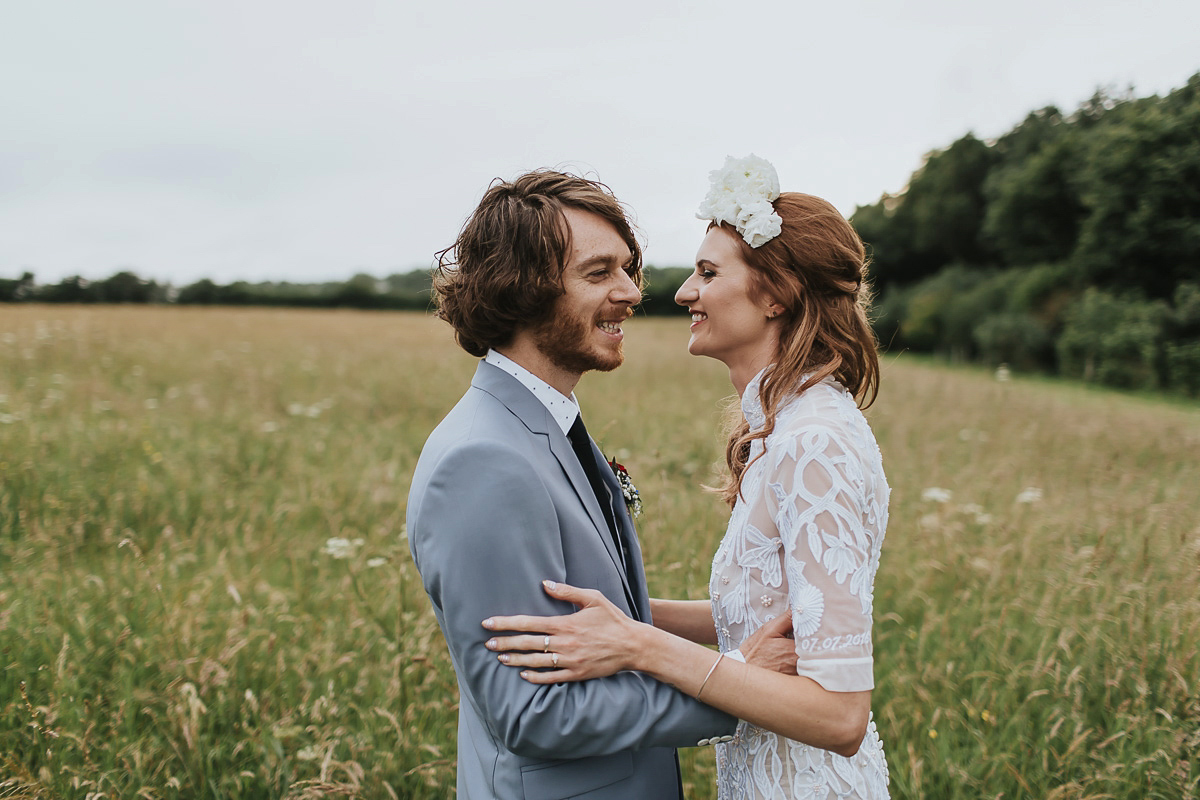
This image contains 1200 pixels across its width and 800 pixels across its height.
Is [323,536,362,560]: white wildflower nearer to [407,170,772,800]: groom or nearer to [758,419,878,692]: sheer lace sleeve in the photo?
[407,170,772,800]: groom

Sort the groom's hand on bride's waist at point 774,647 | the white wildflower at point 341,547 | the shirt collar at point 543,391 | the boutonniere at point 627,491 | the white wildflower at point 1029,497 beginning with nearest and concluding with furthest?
the groom's hand on bride's waist at point 774,647, the shirt collar at point 543,391, the boutonniere at point 627,491, the white wildflower at point 341,547, the white wildflower at point 1029,497

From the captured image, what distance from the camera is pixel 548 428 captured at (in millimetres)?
1972

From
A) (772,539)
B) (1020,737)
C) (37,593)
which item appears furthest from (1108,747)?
(37,593)

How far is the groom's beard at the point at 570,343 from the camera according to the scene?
210cm

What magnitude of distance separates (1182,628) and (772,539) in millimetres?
3273

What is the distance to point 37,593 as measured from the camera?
148 inches

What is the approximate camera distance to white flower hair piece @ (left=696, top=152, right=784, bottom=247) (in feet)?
6.88

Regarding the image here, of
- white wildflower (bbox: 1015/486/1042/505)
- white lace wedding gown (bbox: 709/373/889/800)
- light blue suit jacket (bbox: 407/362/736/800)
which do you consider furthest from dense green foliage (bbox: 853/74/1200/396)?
light blue suit jacket (bbox: 407/362/736/800)

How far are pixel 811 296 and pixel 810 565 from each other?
31.8 inches

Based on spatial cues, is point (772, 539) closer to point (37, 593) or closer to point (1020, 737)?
point (1020, 737)

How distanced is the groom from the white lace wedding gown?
269mm

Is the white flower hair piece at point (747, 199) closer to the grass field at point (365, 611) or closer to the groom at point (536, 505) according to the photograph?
the groom at point (536, 505)

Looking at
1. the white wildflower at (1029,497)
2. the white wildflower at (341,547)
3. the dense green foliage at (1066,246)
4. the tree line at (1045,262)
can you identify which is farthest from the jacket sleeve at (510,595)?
the dense green foliage at (1066,246)

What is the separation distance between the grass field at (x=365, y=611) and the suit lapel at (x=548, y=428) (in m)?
1.41
